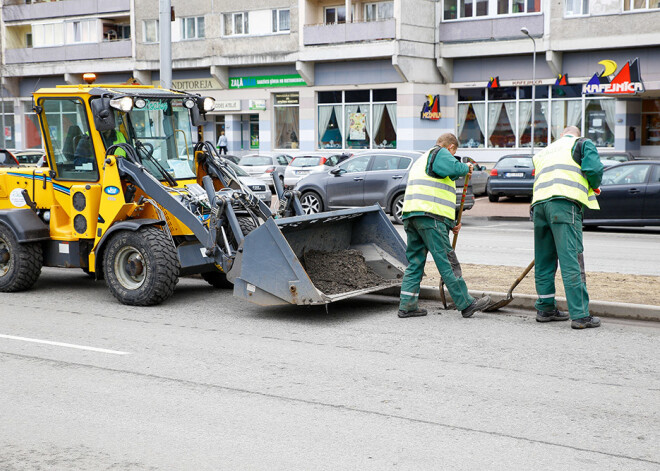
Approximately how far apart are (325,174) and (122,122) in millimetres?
12582

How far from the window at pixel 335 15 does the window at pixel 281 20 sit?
1739 mm

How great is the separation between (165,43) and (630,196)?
A: 9.64m

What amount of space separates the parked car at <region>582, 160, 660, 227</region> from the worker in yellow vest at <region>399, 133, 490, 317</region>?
34.1ft

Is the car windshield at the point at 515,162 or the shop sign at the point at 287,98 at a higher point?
the shop sign at the point at 287,98

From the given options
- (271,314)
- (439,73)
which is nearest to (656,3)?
(439,73)

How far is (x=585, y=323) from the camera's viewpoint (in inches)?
328

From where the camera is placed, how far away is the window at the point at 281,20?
41250 millimetres

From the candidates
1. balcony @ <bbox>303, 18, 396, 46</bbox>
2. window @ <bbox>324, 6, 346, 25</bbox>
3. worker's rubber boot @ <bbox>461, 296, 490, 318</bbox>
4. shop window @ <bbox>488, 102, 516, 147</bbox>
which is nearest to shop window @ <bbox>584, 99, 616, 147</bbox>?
shop window @ <bbox>488, 102, 516, 147</bbox>

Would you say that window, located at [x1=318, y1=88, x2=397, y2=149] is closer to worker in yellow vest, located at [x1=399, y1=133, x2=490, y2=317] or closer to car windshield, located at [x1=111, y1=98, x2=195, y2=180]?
car windshield, located at [x1=111, y1=98, x2=195, y2=180]

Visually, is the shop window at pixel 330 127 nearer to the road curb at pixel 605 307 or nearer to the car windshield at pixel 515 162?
the car windshield at pixel 515 162

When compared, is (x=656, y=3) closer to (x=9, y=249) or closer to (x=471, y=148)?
(x=471, y=148)

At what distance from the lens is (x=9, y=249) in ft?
35.5

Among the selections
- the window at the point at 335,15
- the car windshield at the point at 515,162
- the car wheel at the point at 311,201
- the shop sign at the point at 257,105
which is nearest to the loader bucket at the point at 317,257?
the car wheel at the point at 311,201

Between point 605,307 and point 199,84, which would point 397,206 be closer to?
point 605,307
